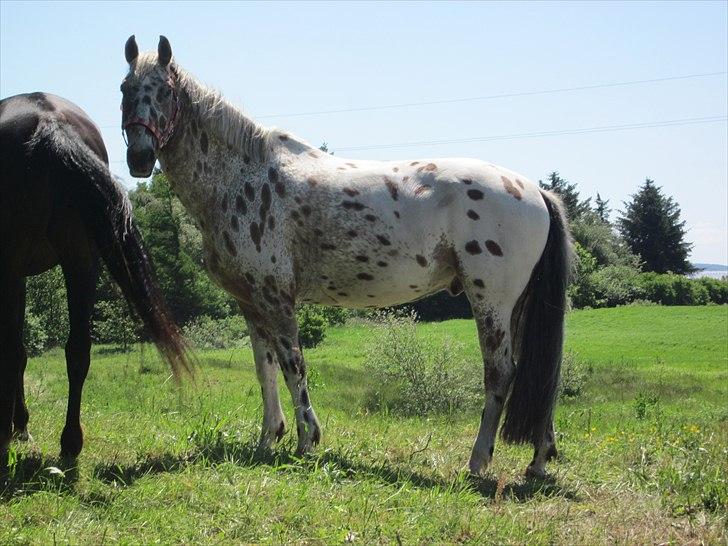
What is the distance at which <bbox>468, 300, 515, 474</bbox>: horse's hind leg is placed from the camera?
6.47 metres

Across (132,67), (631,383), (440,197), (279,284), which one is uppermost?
(132,67)

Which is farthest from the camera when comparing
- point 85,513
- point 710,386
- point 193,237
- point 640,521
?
point 193,237

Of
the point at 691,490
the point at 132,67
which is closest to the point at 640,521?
the point at 691,490

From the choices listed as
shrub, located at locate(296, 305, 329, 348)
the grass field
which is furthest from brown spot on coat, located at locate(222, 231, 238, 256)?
shrub, located at locate(296, 305, 329, 348)

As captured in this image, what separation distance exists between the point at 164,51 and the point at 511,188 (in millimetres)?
3103

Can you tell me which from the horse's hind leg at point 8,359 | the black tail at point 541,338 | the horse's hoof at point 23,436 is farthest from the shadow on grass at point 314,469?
the horse's hoof at point 23,436

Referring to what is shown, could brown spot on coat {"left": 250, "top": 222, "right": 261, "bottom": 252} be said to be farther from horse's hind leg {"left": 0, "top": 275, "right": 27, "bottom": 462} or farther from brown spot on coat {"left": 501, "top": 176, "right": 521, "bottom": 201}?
brown spot on coat {"left": 501, "top": 176, "right": 521, "bottom": 201}

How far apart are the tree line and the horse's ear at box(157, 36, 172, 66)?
1988 mm

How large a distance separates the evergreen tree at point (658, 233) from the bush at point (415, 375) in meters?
58.8

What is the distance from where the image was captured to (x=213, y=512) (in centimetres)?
479

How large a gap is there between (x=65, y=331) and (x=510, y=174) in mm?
26454

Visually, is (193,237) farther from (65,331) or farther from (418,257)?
(418,257)

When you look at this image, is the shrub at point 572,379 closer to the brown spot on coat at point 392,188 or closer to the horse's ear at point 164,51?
the brown spot on coat at point 392,188

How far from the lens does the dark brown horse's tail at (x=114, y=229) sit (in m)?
5.62
